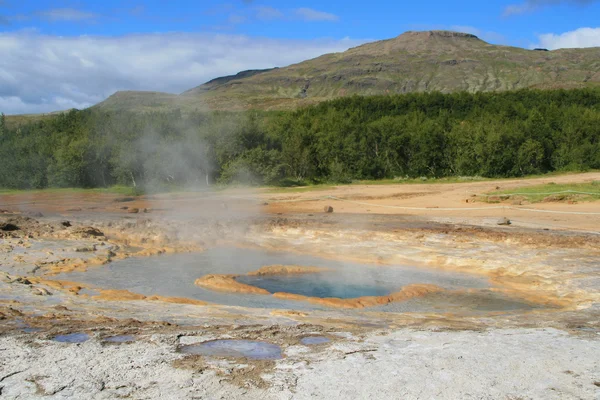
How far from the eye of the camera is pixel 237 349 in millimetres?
4344

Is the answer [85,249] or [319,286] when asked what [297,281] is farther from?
[85,249]

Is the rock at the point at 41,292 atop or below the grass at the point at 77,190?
below

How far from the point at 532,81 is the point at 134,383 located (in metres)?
104

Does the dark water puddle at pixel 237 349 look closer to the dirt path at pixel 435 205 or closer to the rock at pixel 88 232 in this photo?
the rock at pixel 88 232

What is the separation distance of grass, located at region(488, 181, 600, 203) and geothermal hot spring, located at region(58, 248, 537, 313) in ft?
28.9

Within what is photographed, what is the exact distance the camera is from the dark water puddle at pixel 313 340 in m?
4.49

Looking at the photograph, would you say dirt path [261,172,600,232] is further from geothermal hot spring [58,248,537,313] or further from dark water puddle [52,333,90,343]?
dark water puddle [52,333,90,343]

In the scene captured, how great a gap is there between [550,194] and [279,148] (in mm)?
13676

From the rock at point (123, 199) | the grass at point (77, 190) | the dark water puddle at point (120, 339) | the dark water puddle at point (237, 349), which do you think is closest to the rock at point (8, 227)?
the rock at point (123, 199)

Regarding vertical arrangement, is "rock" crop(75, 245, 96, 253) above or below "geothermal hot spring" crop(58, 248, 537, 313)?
above

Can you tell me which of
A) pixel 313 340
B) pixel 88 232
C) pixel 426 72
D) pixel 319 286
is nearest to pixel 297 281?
pixel 319 286

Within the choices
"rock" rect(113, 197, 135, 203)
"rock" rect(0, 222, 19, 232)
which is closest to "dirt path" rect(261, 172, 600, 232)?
"rock" rect(113, 197, 135, 203)

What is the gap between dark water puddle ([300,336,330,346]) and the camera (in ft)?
14.7

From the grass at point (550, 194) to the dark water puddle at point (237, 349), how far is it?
44.6 feet
